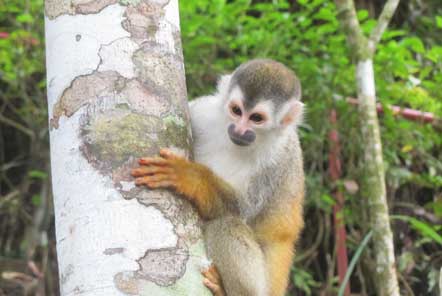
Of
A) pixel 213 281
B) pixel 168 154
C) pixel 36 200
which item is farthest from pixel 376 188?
pixel 36 200

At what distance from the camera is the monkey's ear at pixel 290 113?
3864mm

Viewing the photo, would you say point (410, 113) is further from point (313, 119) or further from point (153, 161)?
point (153, 161)

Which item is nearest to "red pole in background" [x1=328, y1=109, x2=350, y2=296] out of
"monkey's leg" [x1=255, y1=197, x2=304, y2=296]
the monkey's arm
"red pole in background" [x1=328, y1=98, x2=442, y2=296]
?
"red pole in background" [x1=328, y1=98, x2=442, y2=296]

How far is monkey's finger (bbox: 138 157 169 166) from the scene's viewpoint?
8.11 feet

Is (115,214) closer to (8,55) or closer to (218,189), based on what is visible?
(218,189)

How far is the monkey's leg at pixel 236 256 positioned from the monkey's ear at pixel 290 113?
0.68m

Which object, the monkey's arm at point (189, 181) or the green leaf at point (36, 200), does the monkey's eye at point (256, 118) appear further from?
the green leaf at point (36, 200)

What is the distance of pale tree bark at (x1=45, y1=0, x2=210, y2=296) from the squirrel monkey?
0.91m

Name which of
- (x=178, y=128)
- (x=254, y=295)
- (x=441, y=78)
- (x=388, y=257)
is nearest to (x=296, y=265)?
(x=388, y=257)

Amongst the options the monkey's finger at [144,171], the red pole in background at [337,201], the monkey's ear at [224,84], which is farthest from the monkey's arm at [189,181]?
the red pole in background at [337,201]

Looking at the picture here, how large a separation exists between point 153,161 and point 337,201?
3.93 m

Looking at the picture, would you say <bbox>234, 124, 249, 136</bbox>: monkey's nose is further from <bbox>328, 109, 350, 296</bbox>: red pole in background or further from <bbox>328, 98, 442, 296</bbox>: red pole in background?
<bbox>328, 109, 350, 296</bbox>: red pole in background

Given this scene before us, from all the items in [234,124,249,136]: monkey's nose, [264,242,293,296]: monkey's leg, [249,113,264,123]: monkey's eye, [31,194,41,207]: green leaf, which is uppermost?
[249,113,264,123]: monkey's eye

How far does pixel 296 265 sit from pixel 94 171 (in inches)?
178
